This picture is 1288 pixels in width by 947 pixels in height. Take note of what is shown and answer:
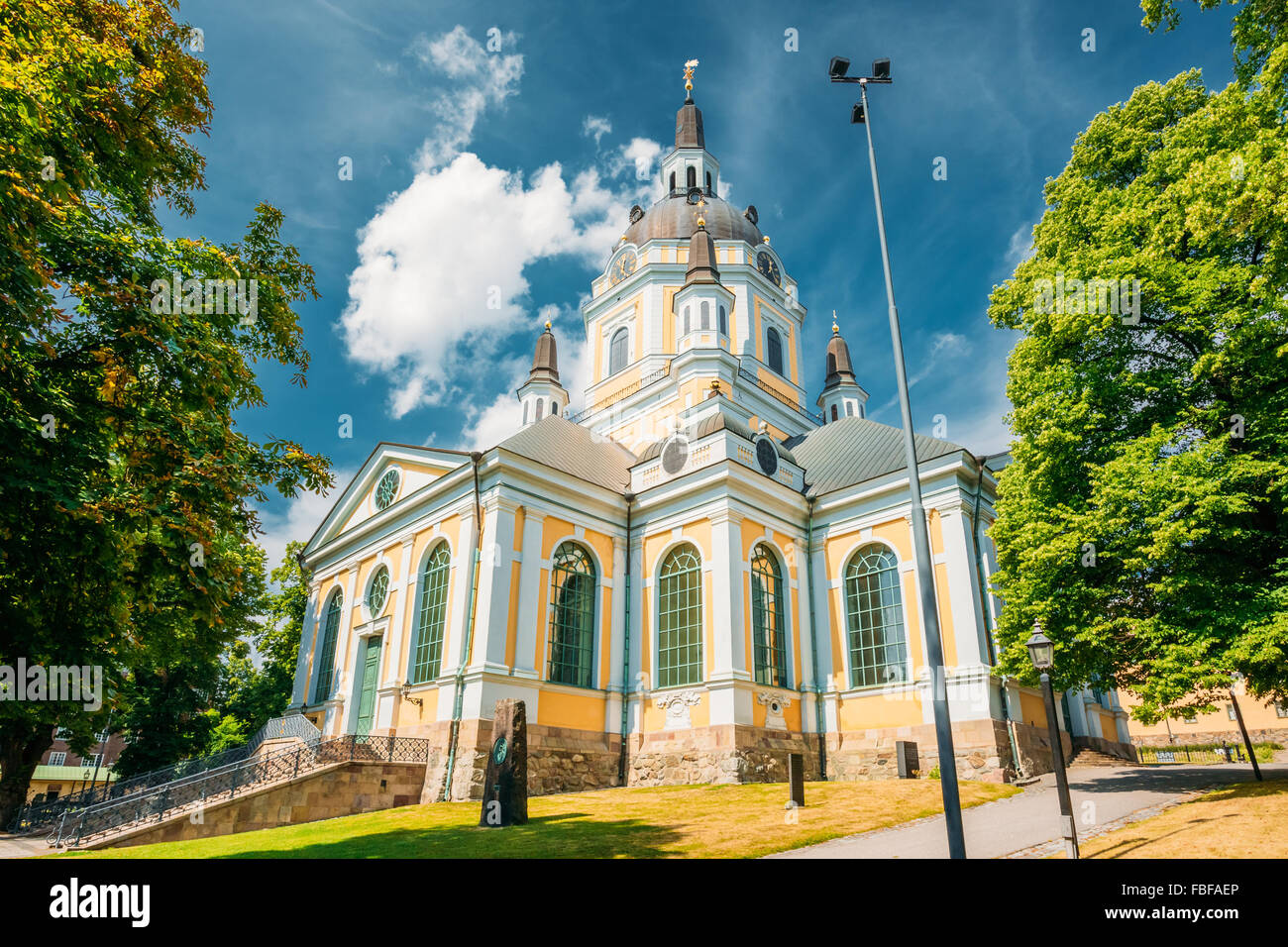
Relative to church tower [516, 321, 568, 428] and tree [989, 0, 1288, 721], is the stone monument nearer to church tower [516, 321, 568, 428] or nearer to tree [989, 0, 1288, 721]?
tree [989, 0, 1288, 721]

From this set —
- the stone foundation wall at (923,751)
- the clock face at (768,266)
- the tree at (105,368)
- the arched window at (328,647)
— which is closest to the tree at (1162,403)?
the stone foundation wall at (923,751)

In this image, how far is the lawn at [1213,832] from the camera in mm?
8430

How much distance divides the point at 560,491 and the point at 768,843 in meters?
12.5

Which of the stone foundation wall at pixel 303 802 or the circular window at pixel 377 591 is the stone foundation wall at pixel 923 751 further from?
the circular window at pixel 377 591

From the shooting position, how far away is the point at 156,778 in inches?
919

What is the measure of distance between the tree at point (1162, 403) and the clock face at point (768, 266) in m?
19.1

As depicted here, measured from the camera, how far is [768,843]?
10.4m

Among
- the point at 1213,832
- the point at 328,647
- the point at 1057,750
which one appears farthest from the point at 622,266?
the point at 1213,832

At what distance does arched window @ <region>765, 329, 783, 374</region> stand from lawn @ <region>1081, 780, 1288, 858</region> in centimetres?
2344

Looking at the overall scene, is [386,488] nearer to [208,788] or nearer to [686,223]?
[208,788]

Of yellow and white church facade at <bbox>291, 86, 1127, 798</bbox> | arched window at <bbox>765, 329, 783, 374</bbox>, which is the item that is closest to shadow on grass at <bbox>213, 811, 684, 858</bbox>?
yellow and white church facade at <bbox>291, 86, 1127, 798</bbox>

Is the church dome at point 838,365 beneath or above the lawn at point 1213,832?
above

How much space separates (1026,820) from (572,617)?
1222 cm

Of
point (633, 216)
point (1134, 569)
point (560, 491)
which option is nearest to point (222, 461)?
point (560, 491)
